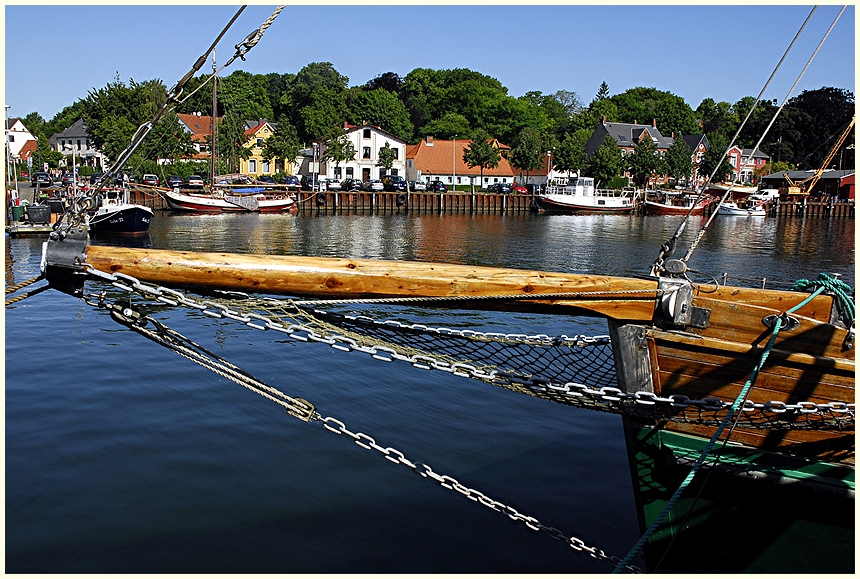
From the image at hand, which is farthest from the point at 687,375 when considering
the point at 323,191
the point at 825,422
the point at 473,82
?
the point at 473,82

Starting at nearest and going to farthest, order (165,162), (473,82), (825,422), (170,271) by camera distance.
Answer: (170,271), (825,422), (165,162), (473,82)

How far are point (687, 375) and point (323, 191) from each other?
187ft

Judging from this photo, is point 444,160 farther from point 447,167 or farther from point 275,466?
point 275,466

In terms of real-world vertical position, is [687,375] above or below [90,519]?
above

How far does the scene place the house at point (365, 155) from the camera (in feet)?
260

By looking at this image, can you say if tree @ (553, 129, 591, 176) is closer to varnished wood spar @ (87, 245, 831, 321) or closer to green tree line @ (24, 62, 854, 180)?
green tree line @ (24, 62, 854, 180)

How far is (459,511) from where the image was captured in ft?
20.3

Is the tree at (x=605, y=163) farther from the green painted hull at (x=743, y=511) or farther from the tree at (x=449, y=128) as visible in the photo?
the green painted hull at (x=743, y=511)

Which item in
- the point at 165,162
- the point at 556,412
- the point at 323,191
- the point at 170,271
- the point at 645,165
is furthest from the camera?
the point at 645,165

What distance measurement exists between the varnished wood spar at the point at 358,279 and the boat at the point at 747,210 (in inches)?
2671

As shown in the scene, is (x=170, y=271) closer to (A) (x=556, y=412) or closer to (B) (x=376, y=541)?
(B) (x=376, y=541)

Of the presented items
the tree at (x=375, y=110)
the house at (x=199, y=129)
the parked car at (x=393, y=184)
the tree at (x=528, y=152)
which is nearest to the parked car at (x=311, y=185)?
the parked car at (x=393, y=184)

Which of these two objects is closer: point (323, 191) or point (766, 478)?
point (766, 478)

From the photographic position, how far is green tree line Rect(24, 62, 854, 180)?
63.1m
